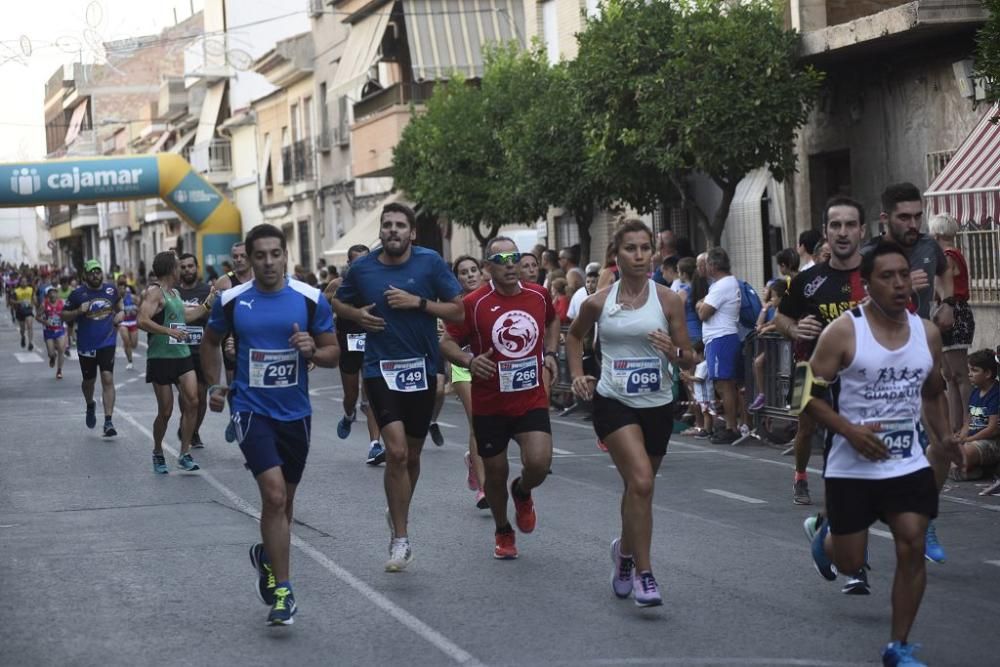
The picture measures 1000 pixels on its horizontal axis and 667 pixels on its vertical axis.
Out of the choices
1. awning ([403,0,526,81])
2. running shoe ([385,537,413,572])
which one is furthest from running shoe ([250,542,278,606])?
awning ([403,0,526,81])

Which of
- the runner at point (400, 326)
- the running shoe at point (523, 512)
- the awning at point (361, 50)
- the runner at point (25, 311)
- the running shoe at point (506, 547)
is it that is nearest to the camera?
the runner at point (400, 326)

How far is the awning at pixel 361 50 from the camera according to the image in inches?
1485

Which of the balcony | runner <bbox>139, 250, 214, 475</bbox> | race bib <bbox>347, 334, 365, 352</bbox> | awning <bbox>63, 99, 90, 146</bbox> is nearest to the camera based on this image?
runner <bbox>139, 250, 214, 475</bbox>

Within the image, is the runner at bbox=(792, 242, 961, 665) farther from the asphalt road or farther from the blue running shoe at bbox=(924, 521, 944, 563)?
the blue running shoe at bbox=(924, 521, 944, 563)

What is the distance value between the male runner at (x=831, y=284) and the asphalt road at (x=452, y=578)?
1.32 m

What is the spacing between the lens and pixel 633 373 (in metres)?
8.40

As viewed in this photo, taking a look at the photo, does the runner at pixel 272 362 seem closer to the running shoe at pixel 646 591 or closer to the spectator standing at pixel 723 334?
the running shoe at pixel 646 591

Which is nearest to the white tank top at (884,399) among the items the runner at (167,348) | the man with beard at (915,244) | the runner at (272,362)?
the man with beard at (915,244)

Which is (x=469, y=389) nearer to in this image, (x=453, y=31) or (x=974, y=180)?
(x=974, y=180)

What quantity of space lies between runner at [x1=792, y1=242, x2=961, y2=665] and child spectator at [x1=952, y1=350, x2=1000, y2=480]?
6.00 meters

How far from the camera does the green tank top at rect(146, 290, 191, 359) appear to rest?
15344 mm

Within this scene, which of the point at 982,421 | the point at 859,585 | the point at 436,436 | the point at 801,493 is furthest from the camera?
the point at 436,436

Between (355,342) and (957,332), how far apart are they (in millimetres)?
5771

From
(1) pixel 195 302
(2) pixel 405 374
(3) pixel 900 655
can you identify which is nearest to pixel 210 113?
(1) pixel 195 302
